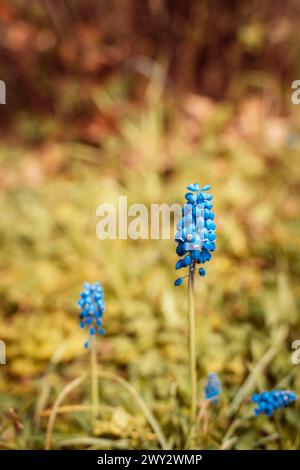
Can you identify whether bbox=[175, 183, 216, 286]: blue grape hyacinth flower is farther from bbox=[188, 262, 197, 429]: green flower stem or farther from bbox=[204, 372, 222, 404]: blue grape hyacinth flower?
Result: bbox=[204, 372, 222, 404]: blue grape hyacinth flower

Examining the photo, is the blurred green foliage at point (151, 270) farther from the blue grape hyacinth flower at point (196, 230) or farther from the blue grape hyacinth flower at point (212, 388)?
the blue grape hyacinth flower at point (196, 230)

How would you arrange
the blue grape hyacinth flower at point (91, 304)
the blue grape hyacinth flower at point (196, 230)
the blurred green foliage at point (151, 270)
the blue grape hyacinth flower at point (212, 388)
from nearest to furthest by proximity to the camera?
the blue grape hyacinth flower at point (196, 230) → the blue grape hyacinth flower at point (91, 304) → the blue grape hyacinth flower at point (212, 388) → the blurred green foliage at point (151, 270)

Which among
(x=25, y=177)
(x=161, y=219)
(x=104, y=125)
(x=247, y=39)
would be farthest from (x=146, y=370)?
(x=247, y=39)

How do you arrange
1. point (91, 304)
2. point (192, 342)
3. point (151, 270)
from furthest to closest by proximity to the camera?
point (151, 270) → point (91, 304) → point (192, 342)

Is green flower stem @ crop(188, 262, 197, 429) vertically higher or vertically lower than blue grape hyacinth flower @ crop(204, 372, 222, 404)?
higher

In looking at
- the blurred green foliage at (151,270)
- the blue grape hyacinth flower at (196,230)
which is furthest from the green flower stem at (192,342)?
the blurred green foliage at (151,270)

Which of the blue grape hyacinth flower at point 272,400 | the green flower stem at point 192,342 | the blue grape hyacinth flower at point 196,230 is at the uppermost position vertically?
the blue grape hyacinth flower at point 196,230

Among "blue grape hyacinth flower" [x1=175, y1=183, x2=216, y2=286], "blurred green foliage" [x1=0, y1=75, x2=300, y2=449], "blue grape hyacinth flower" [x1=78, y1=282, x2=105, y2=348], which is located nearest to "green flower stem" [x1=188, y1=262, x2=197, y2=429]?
"blue grape hyacinth flower" [x1=175, y1=183, x2=216, y2=286]

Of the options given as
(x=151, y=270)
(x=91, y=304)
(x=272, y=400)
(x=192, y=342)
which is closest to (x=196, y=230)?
(x=192, y=342)

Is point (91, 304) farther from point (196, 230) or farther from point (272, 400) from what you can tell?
point (272, 400)
